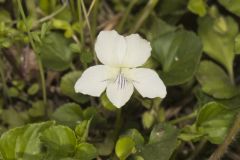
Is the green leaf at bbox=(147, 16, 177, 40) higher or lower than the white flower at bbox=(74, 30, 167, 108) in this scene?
lower

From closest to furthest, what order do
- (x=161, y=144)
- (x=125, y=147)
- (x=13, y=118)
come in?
1. (x=125, y=147)
2. (x=161, y=144)
3. (x=13, y=118)

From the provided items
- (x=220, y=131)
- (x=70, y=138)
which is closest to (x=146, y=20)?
(x=220, y=131)

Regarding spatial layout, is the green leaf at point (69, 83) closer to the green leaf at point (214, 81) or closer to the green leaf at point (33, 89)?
the green leaf at point (33, 89)

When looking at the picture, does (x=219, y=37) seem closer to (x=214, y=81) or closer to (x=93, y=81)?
(x=214, y=81)

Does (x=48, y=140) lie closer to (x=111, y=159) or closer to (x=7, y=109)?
(x=111, y=159)

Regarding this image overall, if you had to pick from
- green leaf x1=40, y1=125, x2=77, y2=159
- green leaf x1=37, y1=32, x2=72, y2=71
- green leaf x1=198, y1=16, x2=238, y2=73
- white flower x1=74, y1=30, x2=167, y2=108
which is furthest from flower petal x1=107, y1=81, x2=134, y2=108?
green leaf x1=198, y1=16, x2=238, y2=73

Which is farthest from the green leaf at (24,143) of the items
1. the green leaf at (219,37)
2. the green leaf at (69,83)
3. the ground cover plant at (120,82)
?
the green leaf at (219,37)

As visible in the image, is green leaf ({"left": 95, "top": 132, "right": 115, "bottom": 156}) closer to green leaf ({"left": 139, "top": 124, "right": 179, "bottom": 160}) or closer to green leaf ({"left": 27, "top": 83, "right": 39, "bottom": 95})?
green leaf ({"left": 139, "top": 124, "right": 179, "bottom": 160})

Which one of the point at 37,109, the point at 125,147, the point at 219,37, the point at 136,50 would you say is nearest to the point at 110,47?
the point at 136,50
